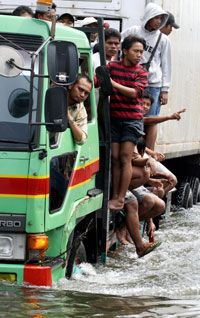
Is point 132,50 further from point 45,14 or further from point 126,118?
point 45,14

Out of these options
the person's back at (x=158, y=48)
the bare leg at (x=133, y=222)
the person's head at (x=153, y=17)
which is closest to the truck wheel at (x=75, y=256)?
the bare leg at (x=133, y=222)

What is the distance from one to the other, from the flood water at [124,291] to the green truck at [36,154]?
0.17 metres

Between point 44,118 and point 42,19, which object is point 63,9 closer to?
point 42,19

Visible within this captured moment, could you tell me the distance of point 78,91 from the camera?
9125 mm

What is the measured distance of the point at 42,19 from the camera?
895cm

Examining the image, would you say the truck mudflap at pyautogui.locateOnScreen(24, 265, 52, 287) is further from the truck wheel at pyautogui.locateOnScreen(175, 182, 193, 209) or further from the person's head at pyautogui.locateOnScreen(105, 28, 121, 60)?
the truck wheel at pyautogui.locateOnScreen(175, 182, 193, 209)

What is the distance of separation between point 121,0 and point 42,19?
4.26 metres

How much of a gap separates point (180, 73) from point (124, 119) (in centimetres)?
475

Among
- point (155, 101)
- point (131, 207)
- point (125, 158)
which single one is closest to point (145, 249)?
point (131, 207)

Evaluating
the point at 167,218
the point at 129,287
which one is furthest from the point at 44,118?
the point at 167,218

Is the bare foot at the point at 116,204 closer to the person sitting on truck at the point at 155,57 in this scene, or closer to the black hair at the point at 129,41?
the black hair at the point at 129,41

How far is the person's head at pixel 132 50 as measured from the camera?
35.2ft

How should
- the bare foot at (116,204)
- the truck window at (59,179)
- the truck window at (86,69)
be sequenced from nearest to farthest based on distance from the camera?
the truck window at (59,179) → the truck window at (86,69) → the bare foot at (116,204)

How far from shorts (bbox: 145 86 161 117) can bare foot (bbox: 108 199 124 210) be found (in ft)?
7.78
